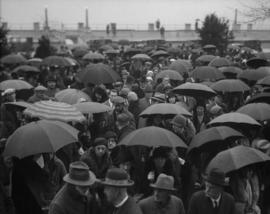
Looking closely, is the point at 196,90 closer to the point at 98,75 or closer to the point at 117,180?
the point at 98,75

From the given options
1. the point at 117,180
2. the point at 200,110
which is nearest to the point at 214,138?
the point at 117,180

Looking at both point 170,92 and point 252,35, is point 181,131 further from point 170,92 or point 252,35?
point 252,35

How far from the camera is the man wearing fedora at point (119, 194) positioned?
525cm

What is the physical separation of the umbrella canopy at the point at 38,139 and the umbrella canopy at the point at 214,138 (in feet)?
5.62

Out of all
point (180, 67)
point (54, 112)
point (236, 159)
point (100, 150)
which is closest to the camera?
point (236, 159)

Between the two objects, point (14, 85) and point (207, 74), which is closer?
point (14, 85)

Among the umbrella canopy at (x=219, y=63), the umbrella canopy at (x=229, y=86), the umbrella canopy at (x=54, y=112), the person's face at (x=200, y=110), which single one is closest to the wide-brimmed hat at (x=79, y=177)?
the umbrella canopy at (x=54, y=112)

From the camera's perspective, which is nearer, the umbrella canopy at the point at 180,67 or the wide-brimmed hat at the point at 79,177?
the wide-brimmed hat at the point at 79,177

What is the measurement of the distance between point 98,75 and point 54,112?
15.9ft

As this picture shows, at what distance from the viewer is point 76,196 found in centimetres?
533

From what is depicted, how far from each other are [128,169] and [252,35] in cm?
5615

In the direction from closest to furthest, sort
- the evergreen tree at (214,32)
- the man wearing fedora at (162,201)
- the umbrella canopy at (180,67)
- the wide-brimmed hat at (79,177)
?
the wide-brimmed hat at (79,177) → the man wearing fedora at (162,201) → the umbrella canopy at (180,67) → the evergreen tree at (214,32)

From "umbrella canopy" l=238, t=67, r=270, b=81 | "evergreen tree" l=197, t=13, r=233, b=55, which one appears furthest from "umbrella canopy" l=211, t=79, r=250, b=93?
"evergreen tree" l=197, t=13, r=233, b=55

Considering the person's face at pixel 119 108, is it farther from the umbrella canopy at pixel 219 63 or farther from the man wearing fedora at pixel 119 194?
the umbrella canopy at pixel 219 63
